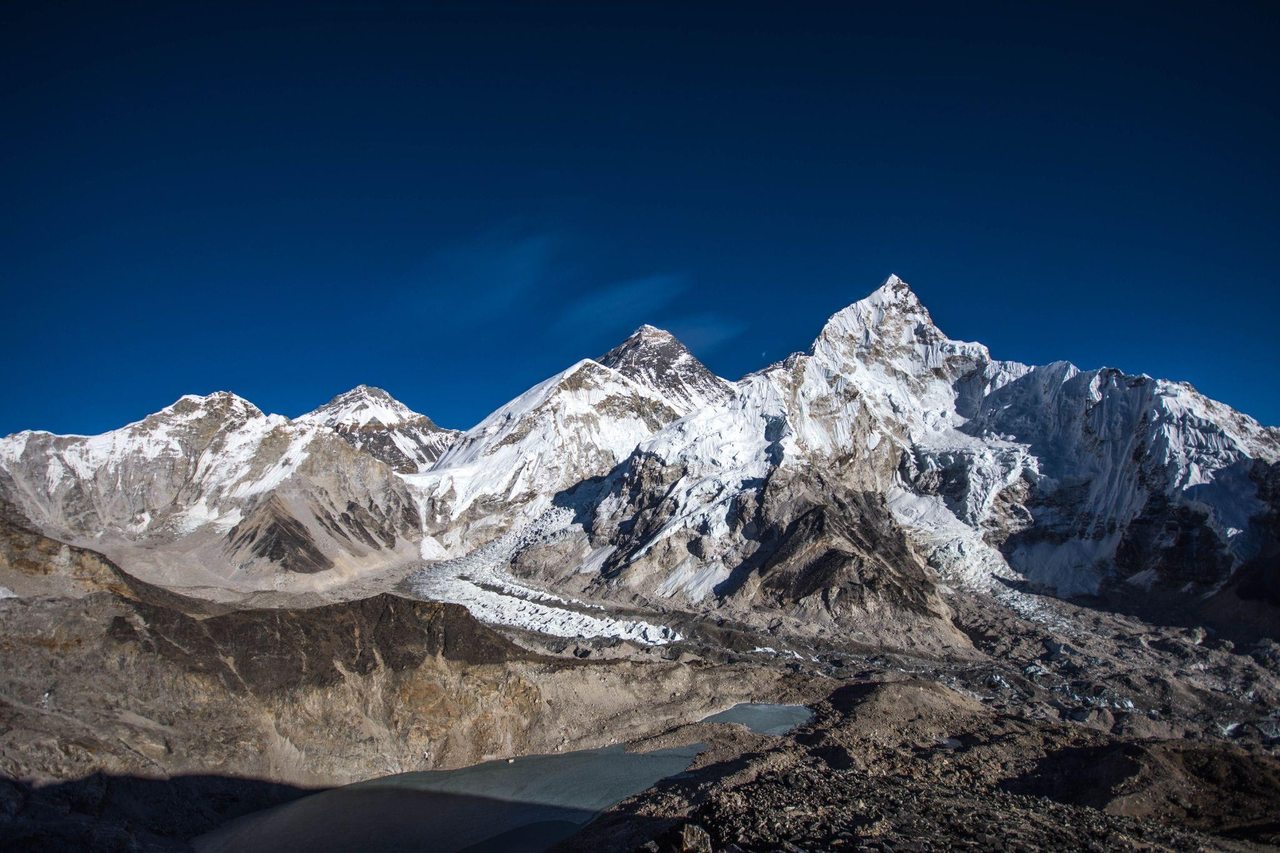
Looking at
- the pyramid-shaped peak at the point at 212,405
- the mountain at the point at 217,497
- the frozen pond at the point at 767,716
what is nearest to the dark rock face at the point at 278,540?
the mountain at the point at 217,497

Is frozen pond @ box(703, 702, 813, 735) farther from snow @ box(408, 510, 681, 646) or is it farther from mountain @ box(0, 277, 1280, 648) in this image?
mountain @ box(0, 277, 1280, 648)

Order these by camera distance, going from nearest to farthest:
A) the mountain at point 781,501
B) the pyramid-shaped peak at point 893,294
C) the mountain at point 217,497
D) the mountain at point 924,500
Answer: the mountain at point 924,500, the mountain at point 781,501, the mountain at point 217,497, the pyramid-shaped peak at point 893,294

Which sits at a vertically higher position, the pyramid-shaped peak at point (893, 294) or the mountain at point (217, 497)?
the pyramid-shaped peak at point (893, 294)

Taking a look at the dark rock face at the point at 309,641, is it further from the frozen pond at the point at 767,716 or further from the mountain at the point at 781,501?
the mountain at the point at 781,501

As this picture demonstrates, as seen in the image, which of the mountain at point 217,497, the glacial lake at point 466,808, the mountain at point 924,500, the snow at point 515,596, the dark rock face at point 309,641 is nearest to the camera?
the glacial lake at point 466,808

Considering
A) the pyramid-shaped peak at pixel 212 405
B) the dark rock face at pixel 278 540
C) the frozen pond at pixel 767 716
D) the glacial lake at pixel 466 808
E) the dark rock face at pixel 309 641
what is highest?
the pyramid-shaped peak at pixel 212 405

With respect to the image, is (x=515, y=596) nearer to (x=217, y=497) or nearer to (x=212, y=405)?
(x=217, y=497)
